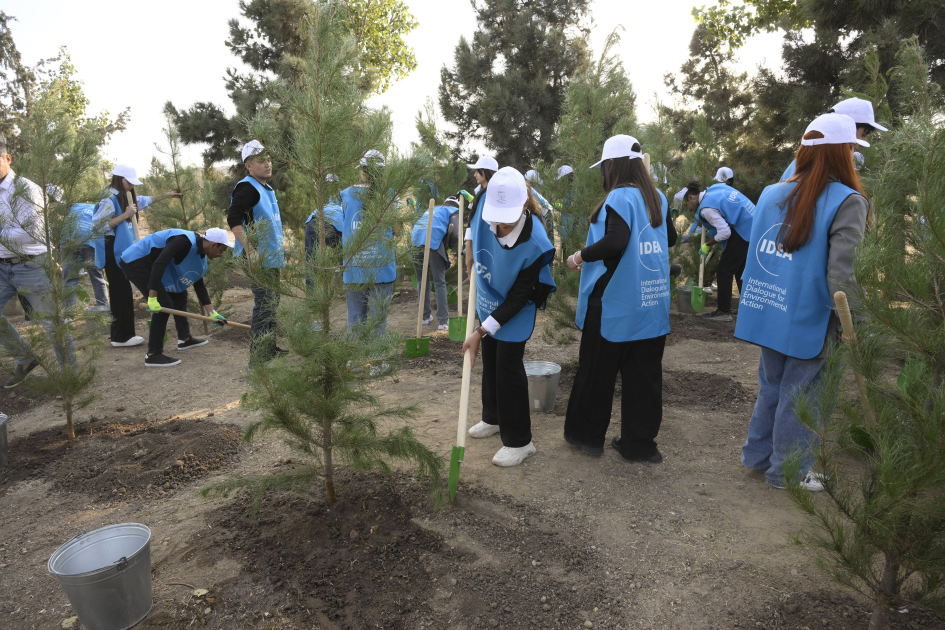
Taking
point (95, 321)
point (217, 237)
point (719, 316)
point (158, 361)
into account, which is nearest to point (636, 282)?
point (95, 321)

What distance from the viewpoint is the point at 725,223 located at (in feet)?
22.6

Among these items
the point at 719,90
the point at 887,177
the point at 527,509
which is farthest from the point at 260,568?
the point at 719,90

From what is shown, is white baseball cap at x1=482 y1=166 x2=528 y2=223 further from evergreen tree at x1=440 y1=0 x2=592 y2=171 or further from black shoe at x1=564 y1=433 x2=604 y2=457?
evergreen tree at x1=440 y1=0 x2=592 y2=171

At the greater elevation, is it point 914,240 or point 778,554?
point 914,240

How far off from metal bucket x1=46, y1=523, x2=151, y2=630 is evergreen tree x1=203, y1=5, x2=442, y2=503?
46 centimetres

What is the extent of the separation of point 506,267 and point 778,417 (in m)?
1.68

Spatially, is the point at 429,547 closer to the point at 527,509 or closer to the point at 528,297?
the point at 527,509

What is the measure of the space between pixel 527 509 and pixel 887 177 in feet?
7.38

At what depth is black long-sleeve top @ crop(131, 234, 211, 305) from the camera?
18.0ft

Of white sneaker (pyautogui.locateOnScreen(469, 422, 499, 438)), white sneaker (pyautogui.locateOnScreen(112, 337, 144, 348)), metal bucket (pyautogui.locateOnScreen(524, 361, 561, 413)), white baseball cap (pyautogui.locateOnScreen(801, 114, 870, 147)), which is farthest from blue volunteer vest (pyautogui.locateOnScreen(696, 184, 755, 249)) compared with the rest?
white sneaker (pyautogui.locateOnScreen(112, 337, 144, 348))

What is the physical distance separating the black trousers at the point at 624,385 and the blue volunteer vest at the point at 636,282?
12 cm

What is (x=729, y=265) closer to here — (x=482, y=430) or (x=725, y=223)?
(x=725, y=223)

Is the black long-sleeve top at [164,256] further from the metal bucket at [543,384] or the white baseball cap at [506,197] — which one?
the white baseball cap at [506,197]

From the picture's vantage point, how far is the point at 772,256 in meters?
2.91
